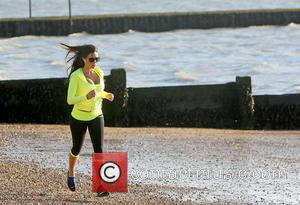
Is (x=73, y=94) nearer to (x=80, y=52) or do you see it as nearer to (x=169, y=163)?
(x=80, y=52)

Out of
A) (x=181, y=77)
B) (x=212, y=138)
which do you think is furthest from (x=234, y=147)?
(x=181, y=77)

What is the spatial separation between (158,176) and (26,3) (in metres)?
63.8

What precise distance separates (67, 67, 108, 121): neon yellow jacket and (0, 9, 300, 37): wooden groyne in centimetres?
3363

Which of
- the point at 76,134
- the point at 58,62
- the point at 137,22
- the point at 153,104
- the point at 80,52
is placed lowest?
the point at 58,62

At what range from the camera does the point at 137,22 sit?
4369 cm

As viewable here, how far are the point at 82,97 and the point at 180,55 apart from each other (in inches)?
1515

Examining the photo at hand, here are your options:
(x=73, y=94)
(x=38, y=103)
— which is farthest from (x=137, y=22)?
(x=73, y=94)

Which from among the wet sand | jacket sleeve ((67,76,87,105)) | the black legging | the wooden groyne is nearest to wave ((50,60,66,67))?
the wooden groyne

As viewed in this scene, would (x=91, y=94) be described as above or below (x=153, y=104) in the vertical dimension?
above

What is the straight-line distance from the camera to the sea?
120 ft

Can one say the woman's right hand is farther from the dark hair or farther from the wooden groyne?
the wooden groyne

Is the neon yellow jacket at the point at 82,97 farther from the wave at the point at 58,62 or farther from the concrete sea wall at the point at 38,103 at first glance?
the wave at the point at 58,62

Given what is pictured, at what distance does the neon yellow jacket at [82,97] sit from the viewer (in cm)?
916

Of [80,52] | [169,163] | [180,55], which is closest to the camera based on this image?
[80,52]
